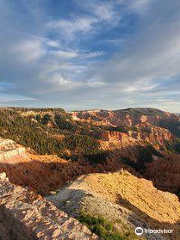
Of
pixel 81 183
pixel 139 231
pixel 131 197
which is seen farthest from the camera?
pixel 81 183

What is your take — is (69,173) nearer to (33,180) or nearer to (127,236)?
(33,180)

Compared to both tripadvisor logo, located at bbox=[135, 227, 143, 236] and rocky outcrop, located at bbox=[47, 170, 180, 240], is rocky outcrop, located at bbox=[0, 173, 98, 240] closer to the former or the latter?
tripadvisor logo, located at bbox=[135, 227, 143, 236]

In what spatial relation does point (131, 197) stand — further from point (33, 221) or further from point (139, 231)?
point (33, 221)

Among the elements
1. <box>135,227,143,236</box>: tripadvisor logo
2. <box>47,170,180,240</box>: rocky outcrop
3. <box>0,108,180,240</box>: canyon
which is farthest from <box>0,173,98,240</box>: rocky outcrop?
<box>47,170,180,240</box>: rocky outcrop

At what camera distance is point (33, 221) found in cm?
1037

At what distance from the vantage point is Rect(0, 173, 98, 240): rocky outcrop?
9695 mm

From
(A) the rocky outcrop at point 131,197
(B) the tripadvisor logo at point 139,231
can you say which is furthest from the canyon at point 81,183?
(B) the tripadvisor logo at point 139,231

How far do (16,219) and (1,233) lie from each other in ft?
7.26

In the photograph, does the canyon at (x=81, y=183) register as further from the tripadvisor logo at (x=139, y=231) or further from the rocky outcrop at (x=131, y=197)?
the tripadvisor logo at (x=139, y=231)

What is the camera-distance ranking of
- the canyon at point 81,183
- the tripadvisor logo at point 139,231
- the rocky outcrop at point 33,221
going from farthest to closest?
the tripadvisor logo at point 139,231
the canyon at point 81,183
the rocky outcrop at point 33,221

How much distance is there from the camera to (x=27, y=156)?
89125 millimetres

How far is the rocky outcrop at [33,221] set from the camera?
9.70 metres

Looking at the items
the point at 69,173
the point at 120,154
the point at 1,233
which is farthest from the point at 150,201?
the point at 120,154

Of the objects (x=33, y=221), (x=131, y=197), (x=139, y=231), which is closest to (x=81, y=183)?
(x=131, y=197)
